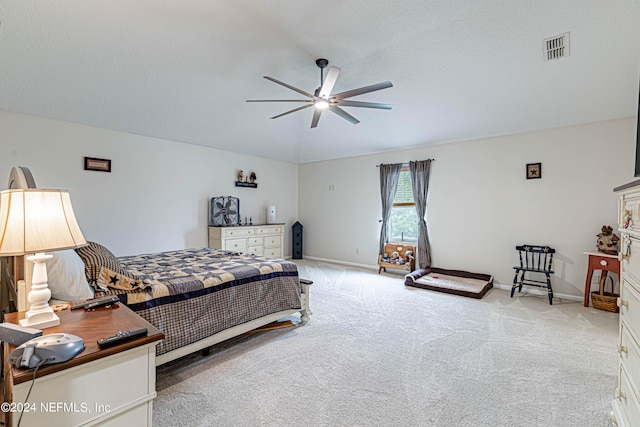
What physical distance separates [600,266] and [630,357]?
9.40 ft

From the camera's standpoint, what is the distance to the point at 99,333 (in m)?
1.23

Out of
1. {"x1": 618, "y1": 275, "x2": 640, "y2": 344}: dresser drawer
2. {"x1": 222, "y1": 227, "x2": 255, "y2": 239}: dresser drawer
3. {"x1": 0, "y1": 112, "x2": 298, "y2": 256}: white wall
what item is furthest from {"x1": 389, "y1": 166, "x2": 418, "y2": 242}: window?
{"x1": 618, "y1": 275, "x2": 640, "y2": 344}: dresser drawer

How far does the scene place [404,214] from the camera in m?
5.75

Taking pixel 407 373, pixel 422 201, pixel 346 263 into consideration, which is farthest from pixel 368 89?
pixel 346 263

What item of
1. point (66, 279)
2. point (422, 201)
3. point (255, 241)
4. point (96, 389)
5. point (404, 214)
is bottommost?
point (96, 389)

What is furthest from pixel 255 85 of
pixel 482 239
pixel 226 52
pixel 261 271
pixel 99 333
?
pixel 482 239

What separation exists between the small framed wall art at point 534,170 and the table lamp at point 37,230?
532 cm

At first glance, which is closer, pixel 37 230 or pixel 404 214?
pixel 37 230

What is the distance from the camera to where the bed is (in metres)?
1.78

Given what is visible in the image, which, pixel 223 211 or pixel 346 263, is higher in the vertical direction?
pixel 223 211

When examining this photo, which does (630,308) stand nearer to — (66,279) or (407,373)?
(407,373)

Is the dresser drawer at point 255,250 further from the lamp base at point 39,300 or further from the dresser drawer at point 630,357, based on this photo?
the dresser drawer at point 630,357

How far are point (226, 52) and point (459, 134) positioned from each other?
148 inches

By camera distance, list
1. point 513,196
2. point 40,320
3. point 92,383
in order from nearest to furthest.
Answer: point 92,383 < point 40,320 < point 513,196
